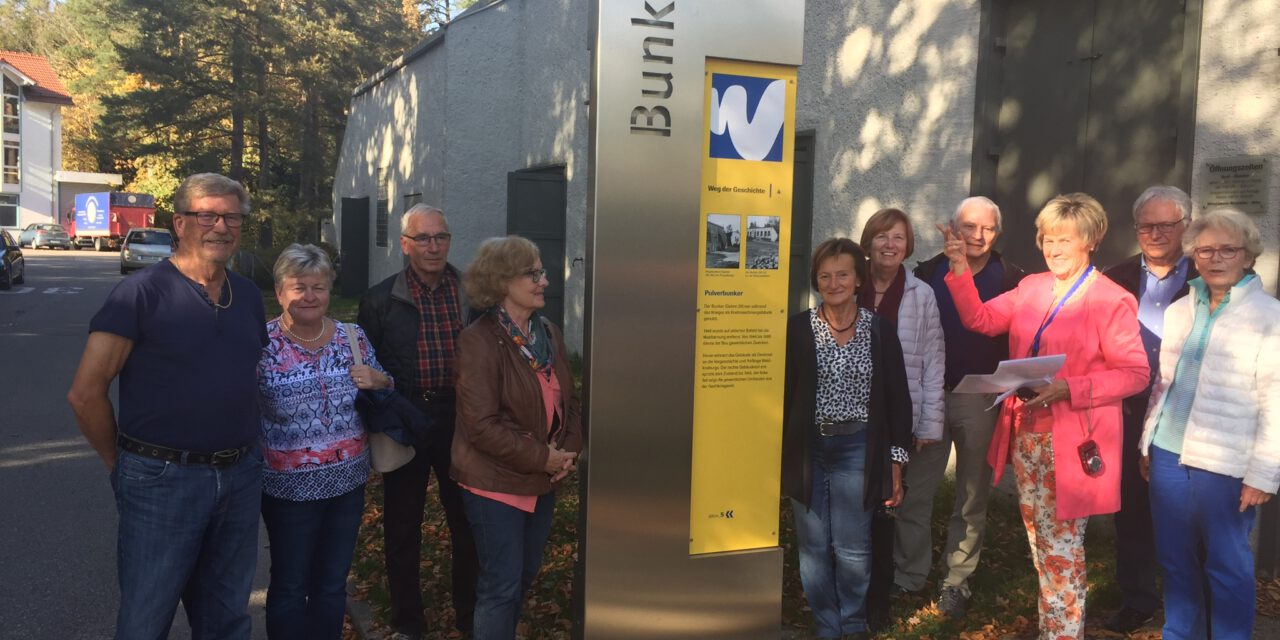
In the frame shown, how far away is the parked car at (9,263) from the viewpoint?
25.2 m

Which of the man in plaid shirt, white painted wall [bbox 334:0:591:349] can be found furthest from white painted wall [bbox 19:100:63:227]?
the man in plaid shirt

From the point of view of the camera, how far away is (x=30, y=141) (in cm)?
5872

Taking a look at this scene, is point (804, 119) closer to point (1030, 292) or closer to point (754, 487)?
point (1030, 292)

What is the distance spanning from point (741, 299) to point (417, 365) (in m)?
1.52

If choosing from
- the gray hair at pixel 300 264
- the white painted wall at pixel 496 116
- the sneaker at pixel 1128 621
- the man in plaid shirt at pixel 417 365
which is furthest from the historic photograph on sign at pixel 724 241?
the white painted wall at pixel 496 116

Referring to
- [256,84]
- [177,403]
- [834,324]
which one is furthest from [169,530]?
[256,84]

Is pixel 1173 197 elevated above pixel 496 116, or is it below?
below

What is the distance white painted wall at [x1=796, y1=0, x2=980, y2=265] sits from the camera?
21.7 ft

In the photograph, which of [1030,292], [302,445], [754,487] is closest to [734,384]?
[754,487]

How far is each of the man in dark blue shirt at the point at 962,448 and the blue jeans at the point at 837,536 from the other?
663 mm

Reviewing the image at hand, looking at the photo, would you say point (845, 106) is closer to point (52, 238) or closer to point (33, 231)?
point (52, 238)

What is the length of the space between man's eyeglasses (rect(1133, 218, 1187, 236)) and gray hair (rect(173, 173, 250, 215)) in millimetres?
3706

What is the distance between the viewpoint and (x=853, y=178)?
7543mm

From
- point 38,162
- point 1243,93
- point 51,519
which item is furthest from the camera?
point 38,162
